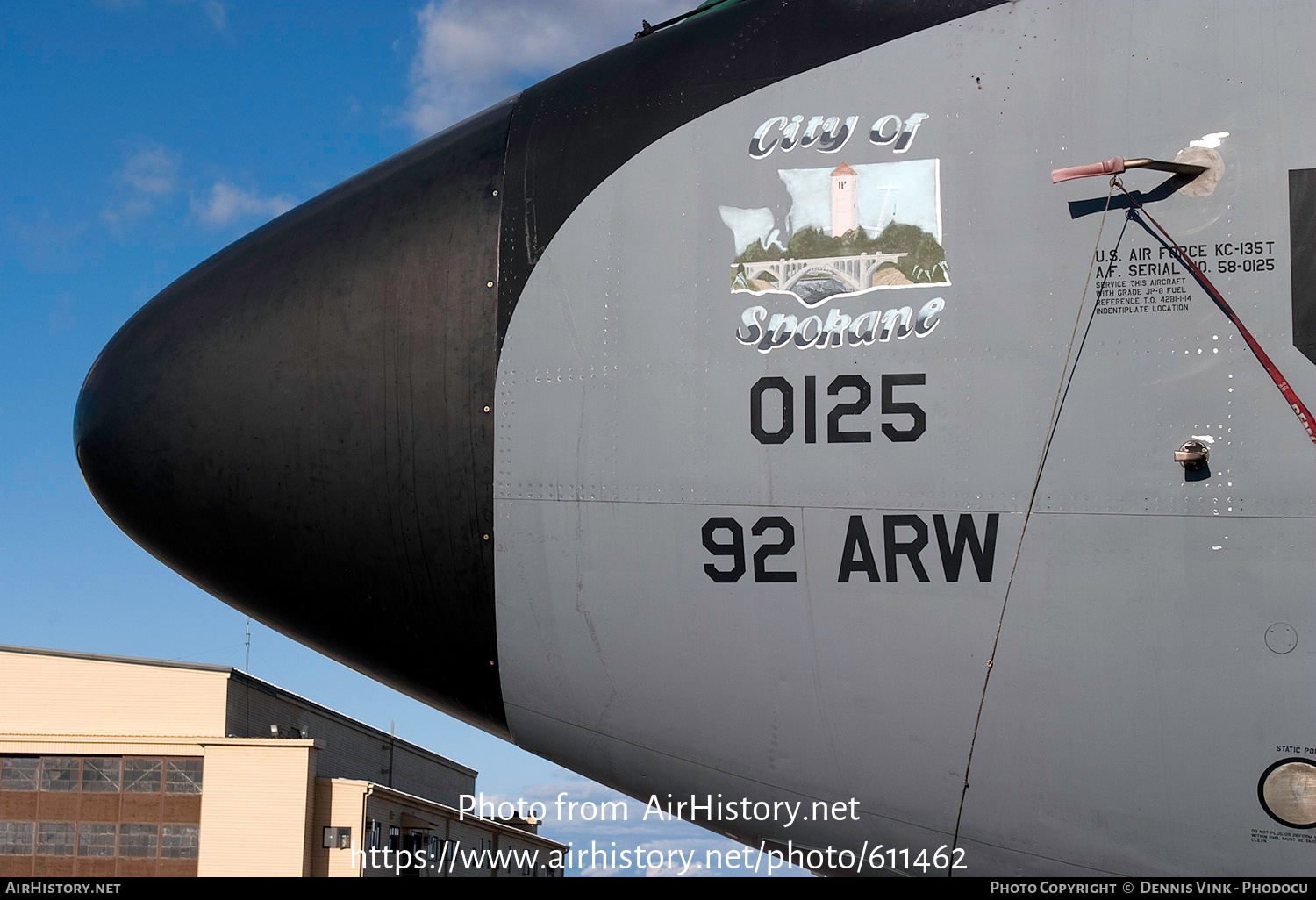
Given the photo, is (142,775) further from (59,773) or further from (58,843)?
(58,843)

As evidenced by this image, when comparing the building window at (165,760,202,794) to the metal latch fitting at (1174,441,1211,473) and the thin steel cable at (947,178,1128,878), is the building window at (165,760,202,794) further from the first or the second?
the metal latch fitting at (1174,441,1211,473)

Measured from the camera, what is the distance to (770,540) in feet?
17.1

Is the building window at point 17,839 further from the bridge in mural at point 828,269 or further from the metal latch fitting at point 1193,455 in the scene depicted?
the metal latch fitting at point 1193,455

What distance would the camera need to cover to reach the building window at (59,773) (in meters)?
30.2

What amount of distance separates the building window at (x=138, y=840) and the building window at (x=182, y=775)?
104cm

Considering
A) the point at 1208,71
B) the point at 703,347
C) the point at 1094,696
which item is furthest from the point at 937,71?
the point at 1094,696

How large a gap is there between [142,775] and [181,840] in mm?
2089

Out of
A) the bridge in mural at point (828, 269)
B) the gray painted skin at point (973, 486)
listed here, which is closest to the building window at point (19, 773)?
the gray painted skin at point (973, 486)

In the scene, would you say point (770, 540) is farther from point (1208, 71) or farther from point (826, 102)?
point (1208, 71)

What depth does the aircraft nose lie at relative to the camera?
5668 millimetres

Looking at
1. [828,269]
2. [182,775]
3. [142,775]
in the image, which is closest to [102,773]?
[142,775]

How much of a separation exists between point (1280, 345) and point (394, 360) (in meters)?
3.94

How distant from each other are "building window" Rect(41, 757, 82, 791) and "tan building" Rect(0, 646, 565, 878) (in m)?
A: 0.03

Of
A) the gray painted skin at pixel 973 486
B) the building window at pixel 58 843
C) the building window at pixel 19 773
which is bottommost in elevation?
the building window at pixel 58 843
